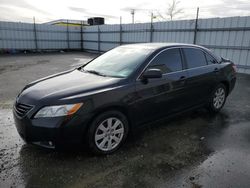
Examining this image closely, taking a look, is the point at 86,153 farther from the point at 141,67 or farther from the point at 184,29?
the point at 184,29

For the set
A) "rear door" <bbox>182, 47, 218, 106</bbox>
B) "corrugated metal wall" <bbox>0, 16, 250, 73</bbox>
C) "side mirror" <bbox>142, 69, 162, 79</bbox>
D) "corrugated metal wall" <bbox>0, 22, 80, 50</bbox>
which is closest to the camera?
"side mirror" <bbox>142, 69, 162, 79</bbox>

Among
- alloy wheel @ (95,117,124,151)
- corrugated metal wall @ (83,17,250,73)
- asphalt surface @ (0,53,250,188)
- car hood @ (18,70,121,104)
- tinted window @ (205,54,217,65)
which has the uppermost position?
corrugated metal wall @ (83,17,250,73)

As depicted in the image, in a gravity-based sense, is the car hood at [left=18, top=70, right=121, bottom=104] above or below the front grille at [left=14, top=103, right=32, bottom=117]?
above

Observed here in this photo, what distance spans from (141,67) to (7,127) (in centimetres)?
272

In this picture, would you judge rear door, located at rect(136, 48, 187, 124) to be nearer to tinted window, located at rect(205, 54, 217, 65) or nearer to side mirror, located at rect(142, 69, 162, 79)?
side mirror, located at rect(142, 69, 162, 79)

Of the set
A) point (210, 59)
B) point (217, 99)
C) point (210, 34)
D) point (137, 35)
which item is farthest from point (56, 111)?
point (137, 35)

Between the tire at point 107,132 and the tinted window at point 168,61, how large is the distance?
1017 mm

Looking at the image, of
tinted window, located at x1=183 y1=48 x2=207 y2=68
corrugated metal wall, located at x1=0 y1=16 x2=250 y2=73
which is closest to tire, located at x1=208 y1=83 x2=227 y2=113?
tinted window, located at x1=183 y1=48 x2=207 y2=68

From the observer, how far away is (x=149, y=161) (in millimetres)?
2922

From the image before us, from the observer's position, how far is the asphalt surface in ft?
8.26

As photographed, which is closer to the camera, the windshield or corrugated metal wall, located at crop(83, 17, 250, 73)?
the windshield

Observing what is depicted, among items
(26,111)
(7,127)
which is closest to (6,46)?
(7,127)

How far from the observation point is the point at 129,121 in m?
3.20

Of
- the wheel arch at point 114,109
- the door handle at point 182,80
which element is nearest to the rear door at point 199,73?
the door handle at point 182,80
